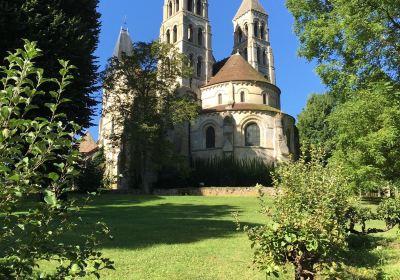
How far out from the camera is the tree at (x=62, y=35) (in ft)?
54.8

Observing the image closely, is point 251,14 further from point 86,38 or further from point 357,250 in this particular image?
point 357,250

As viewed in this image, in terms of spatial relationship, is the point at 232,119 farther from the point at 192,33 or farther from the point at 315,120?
the point at 192,33

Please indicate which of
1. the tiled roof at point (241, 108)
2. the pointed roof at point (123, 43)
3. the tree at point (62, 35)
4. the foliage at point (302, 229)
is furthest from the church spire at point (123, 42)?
the foliage at point (302, 229)

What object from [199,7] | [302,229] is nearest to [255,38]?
[199,7]

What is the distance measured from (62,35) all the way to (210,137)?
30.2 m

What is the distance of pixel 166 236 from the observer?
517 inches

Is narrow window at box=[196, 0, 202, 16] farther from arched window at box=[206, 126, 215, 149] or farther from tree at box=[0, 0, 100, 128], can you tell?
tree at box=[0, 0, 100, 128]

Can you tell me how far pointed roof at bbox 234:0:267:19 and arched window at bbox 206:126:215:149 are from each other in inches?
1322

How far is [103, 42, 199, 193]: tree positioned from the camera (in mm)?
35781

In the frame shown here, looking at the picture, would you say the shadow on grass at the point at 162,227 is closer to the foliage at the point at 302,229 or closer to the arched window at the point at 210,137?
the foliage at the point at 302,229

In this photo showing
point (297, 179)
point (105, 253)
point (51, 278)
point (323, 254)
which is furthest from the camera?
point (105, 253)

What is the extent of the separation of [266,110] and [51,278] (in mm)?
43518

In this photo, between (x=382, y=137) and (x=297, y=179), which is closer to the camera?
(x=297, y=179)

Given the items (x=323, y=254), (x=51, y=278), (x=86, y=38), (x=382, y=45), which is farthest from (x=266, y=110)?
(x=51, y=278)
